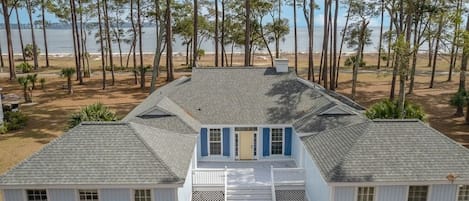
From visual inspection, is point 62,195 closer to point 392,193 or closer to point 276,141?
point 276,141

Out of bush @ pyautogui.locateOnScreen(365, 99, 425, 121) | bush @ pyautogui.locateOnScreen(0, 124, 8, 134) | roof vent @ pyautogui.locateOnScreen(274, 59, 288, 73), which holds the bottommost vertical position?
bush @ pyautogui.locateOnScreen(0, 124, 8, 134)

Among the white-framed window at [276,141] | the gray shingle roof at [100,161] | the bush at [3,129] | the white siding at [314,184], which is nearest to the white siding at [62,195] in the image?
the gray shingle roof at [100,161]

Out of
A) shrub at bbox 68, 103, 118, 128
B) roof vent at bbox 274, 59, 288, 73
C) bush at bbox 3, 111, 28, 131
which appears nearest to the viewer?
shrub at bbox 68, 103, 118, 128

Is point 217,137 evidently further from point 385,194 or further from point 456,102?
point 456,102

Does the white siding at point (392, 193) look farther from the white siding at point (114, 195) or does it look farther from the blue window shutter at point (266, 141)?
the white siding at point (114, 195)

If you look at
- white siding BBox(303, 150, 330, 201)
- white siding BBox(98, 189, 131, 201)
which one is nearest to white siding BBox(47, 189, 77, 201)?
white siding BBox(98, 189, 131, 201)

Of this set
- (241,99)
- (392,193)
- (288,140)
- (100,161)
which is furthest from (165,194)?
(241,99)

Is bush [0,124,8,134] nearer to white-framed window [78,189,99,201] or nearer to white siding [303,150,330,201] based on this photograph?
white-framed window [78,189,99,201]

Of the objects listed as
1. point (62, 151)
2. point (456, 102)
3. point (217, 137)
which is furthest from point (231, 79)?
point (456, 102)
